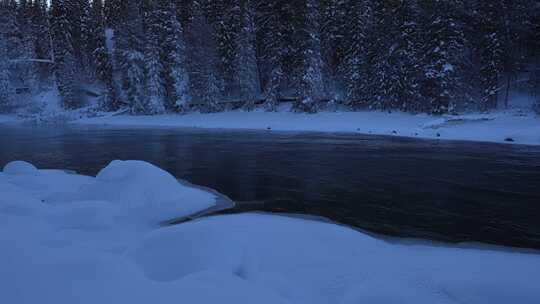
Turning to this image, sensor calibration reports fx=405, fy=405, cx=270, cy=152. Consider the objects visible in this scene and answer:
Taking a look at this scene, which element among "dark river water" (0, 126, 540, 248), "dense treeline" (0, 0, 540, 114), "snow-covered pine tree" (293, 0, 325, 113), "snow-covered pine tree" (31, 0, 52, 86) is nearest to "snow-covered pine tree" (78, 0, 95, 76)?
"dense treeline" (0, 0, 540, 114)

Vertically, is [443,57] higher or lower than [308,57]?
lower

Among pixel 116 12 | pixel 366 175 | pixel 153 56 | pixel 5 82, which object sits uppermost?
pixel 116 12

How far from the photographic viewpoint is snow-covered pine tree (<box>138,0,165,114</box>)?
40812 mm

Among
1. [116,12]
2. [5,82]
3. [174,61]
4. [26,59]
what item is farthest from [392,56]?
[5,82]

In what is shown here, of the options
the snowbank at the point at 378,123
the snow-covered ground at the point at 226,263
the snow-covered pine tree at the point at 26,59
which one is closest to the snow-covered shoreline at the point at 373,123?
the snowbank at the point at 378,123

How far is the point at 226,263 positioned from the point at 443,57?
2888 cm

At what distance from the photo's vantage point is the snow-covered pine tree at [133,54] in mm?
41656

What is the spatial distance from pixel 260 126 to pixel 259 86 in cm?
1575

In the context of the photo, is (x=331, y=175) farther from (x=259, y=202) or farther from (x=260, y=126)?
(x=260, y=126)

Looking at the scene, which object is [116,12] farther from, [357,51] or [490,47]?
[490,47]

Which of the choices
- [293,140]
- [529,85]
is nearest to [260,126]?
[293,140]

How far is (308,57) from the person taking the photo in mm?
36031

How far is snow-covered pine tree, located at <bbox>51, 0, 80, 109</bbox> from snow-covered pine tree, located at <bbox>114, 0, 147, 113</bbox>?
34.0 ft

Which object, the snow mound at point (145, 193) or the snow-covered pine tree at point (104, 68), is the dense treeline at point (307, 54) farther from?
the snow mound at point (145, 193)
